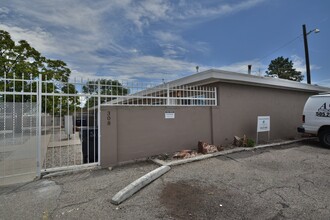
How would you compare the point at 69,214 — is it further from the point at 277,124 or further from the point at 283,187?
the point at 277,124

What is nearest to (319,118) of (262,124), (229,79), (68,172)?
(262,124)

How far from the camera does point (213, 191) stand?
3.96 metres

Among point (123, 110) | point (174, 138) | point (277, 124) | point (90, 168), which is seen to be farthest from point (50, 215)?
point (277, 124)

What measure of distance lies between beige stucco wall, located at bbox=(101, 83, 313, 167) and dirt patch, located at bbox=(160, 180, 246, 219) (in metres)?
2.02

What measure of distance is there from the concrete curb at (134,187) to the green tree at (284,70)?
39.7m

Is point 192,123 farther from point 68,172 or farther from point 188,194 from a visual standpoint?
point 68,172

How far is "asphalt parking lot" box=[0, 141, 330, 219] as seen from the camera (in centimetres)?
313

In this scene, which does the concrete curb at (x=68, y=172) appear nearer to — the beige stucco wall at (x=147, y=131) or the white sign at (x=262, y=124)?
→ the beige stucco wall at (x=147, y=131)

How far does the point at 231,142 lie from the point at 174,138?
2904 millimetres

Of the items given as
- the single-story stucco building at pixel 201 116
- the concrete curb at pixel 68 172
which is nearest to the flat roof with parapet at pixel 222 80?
the single-story stucco building at pixel 201 116

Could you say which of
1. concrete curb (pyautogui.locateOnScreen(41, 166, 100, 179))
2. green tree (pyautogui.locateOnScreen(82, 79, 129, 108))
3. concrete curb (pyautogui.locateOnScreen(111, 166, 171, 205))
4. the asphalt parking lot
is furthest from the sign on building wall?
concrete curb (pyautogui.locateOnScreen(41, 166, 100, 179))

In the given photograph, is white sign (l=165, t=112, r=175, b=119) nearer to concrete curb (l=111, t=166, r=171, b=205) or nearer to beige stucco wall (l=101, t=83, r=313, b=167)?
beige stucco wall (l=101, t=83, r=313, b=167)

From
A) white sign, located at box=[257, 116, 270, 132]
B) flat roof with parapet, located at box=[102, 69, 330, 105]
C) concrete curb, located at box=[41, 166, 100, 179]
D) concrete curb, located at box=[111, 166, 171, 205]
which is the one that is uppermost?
flat roof with parapet, located at box=[102, 69, 330, 105]

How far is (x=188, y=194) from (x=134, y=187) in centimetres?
107
